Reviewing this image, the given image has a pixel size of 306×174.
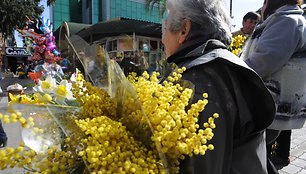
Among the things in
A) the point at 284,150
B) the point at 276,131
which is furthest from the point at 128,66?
the point at 284,150

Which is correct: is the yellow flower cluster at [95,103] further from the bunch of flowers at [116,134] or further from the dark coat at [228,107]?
the dark coat at [228,107]

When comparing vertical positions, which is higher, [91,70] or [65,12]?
[65,12]

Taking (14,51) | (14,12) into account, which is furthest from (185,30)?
(14,51)

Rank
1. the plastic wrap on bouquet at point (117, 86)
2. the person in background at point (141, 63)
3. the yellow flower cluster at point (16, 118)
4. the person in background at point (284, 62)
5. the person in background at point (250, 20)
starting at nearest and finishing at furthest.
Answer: the yellow flower cluster at point (16, 118), the plastic wrap on bouquet at point (117, 86), the person in background at point (141, 63), the person in background at point (284, 62), the person in background at point (250, 20)

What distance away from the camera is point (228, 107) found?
33.7 inches

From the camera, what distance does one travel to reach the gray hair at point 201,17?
3.26 feet

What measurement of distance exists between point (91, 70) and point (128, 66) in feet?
0.96

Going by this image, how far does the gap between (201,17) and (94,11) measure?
123 ft

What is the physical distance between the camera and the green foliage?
18.1m

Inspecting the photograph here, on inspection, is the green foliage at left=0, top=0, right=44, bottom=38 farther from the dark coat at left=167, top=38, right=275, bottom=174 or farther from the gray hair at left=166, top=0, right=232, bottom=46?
the dark coat at left=167, top=38, right=275, bottom=174

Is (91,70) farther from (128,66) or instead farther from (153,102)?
(153,102)

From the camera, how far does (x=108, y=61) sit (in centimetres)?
87

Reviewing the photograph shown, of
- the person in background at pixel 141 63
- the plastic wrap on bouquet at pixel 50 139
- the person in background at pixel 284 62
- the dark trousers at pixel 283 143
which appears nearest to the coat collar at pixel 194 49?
the person in background at pixel 141 63

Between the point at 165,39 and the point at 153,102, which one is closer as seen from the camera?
the point at 153,102
